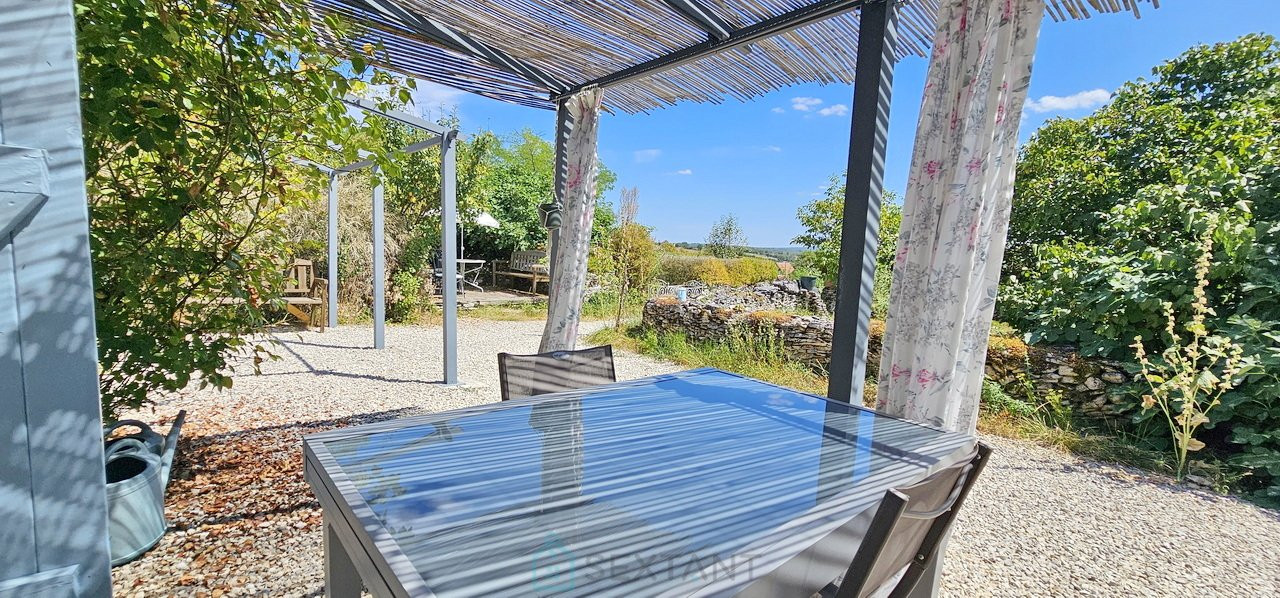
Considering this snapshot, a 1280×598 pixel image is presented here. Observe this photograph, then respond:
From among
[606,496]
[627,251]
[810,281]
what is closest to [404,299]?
[627,251]

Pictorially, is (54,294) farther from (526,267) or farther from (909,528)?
(526,267)

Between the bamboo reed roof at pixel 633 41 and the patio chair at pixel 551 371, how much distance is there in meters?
1.58

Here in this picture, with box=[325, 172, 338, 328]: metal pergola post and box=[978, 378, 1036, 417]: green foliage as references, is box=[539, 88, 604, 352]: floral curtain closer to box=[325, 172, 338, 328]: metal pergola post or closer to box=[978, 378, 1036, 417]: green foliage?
box=[978, 378, 1036, 417]: green foliage

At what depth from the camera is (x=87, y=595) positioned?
1.07 m

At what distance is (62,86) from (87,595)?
3.24 feet

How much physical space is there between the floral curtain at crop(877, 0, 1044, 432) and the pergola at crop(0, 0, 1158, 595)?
0.15 m

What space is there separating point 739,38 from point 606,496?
7.89 ft

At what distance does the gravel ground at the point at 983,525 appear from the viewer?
182cm

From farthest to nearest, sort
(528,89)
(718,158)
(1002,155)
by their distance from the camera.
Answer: (718,158) → (528,89) → (1002,155)

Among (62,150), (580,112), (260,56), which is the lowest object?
(62,150)

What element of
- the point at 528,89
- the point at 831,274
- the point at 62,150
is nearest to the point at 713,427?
the point at 62,150

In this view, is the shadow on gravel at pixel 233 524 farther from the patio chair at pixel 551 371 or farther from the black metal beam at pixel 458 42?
the black metal beam at pixel 458 42

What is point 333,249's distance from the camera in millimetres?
6371

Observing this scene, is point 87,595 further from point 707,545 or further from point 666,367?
point 666,367
